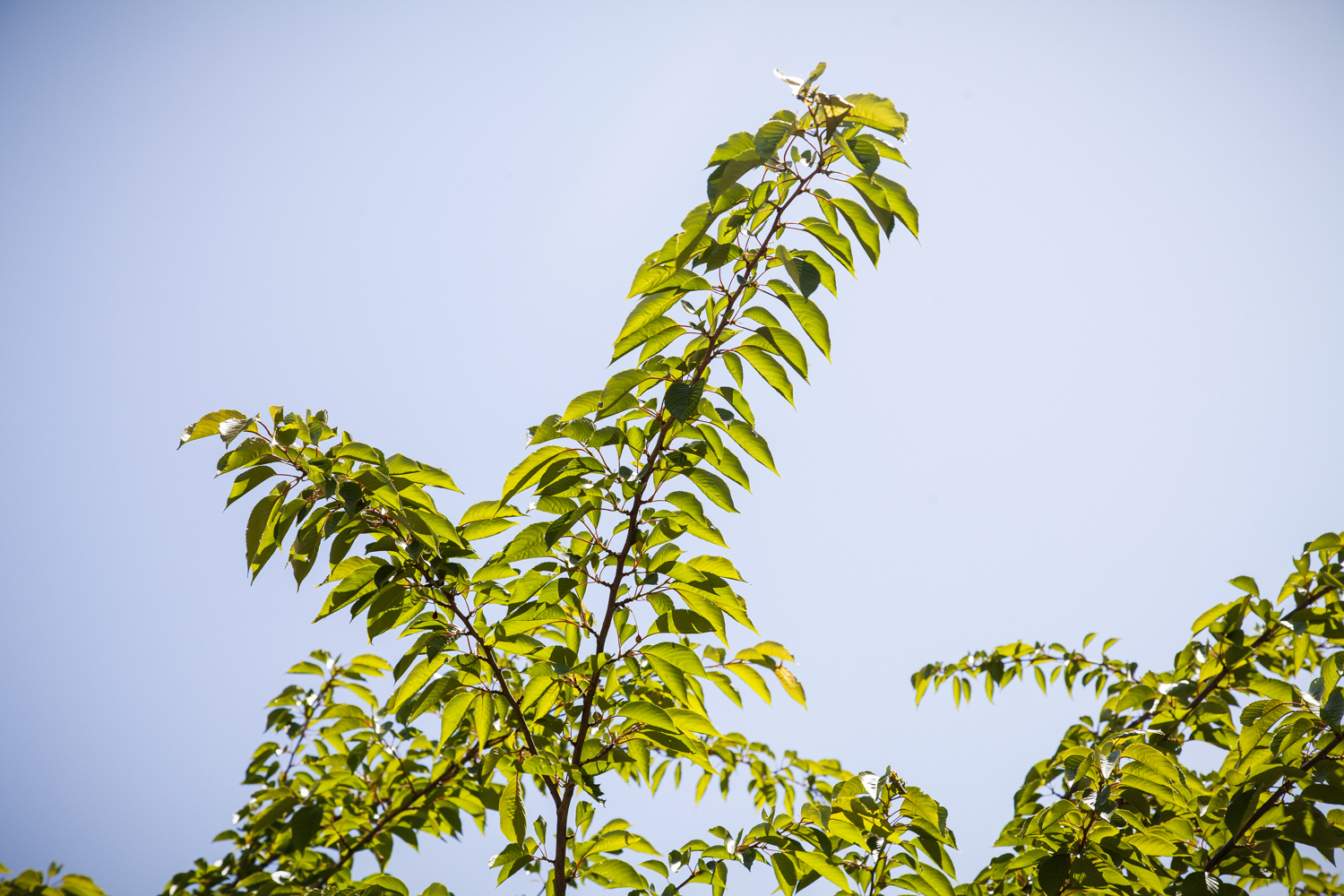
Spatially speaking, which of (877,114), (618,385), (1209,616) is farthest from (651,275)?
(1209,616)

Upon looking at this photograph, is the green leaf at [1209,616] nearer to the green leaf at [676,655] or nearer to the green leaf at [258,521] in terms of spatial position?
the green leaf at [676,655]

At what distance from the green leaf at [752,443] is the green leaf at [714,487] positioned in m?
0.13

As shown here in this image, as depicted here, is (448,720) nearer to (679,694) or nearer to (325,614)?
(325,614)

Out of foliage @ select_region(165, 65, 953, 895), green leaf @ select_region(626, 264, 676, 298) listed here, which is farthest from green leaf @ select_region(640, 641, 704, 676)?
green leaf @ select_region(626, 264, 676, 298)

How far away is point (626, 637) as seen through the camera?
201 cm

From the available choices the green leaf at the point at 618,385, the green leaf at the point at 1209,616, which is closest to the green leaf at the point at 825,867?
the green leaf at the point at 618,385

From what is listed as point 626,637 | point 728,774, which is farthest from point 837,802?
point 728,774

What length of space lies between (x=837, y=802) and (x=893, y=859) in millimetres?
252

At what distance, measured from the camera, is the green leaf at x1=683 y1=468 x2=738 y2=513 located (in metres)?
1.91

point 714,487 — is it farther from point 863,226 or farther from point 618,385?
point 863,226

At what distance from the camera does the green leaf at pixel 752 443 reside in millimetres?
1827

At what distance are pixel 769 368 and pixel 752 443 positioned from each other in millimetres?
204

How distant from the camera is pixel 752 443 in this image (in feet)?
6.05

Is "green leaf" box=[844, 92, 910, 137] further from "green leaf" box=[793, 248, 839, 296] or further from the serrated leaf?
the serrated leaf
